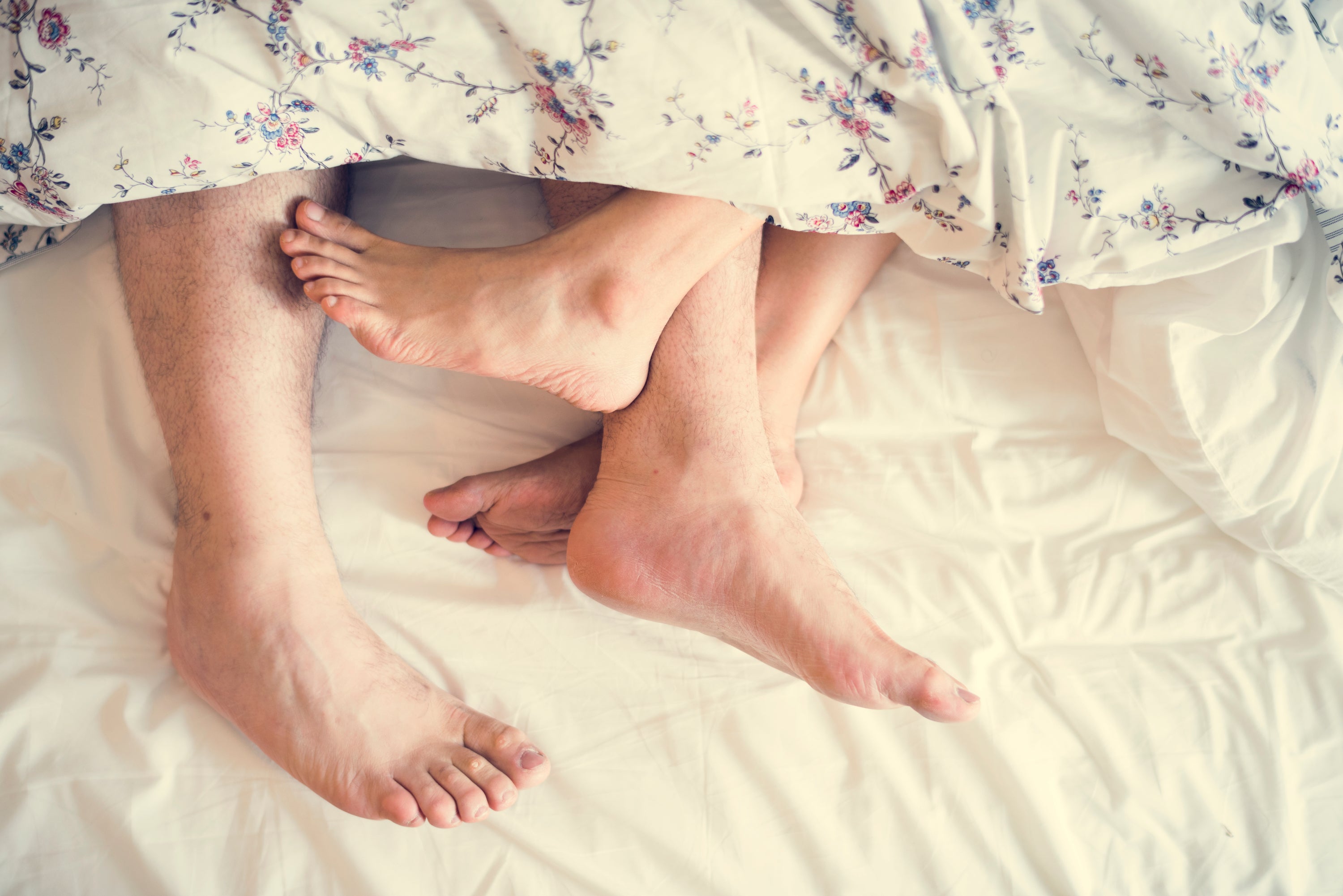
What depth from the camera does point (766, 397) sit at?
85 cm

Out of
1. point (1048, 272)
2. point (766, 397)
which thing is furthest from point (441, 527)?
point (1048, 272)

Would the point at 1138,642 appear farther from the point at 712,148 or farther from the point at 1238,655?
the point at 712,148

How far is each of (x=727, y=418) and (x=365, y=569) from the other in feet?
1.28

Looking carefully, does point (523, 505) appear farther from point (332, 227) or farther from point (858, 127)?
point (858, 127)

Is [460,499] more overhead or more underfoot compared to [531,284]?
more underfoot

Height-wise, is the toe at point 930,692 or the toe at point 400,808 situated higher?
the toe at point 930,692

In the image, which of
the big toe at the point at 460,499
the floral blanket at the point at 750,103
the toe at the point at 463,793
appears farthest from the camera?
the big toe at the point at 460,499

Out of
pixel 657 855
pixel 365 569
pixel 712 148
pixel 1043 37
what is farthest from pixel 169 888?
pixel 1043 37

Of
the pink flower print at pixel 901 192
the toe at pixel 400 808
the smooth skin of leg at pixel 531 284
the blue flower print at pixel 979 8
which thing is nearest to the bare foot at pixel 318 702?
the toe at pixel 400 808

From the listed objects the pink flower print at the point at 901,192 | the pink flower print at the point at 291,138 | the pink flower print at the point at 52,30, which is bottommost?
the pink flower print at the point at 901,192

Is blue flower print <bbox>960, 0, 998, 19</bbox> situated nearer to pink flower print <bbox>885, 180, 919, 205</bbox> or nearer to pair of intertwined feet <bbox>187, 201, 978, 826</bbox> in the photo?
pink flower print <bbox>885, 180, 919, 205</bbox>

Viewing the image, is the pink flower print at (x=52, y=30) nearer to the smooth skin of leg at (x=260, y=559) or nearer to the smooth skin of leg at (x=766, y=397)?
the smooth skin of leg at (x=260, y=559)

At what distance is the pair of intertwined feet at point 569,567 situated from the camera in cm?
68

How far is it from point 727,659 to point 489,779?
24 centimetres
